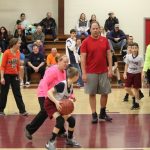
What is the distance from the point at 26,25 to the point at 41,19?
1.09m

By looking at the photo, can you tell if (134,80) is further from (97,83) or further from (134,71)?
(97,83)

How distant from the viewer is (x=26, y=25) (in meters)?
17.9

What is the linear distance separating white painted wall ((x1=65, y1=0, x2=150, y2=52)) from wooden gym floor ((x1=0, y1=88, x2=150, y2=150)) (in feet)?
28.5

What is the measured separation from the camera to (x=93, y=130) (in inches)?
285

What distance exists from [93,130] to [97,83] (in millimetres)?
954

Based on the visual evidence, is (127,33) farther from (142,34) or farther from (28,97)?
(28,97)

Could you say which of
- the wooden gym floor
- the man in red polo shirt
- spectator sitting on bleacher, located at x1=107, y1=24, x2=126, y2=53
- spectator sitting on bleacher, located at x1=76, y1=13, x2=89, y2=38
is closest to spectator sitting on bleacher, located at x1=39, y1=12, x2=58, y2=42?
spectator sitting on bleacher, located at x1=76, y1=13, x2=89, y2=38

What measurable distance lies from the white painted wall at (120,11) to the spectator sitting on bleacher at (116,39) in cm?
190

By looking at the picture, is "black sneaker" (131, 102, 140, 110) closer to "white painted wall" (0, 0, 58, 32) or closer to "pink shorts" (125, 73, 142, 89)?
"pink shorts" (125, 73, 142, 89)

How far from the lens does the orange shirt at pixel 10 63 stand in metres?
8.35

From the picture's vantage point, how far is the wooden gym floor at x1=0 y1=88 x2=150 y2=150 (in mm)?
6247

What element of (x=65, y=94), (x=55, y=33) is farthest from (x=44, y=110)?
(x=55, y=33)

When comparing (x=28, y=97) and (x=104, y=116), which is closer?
(x=104, y=116)

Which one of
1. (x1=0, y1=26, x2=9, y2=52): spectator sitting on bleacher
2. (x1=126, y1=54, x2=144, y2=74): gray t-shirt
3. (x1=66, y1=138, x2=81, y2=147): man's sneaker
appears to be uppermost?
(x1=0, y1=26, x2=9, y2=52): spectator sitting on bleacher
